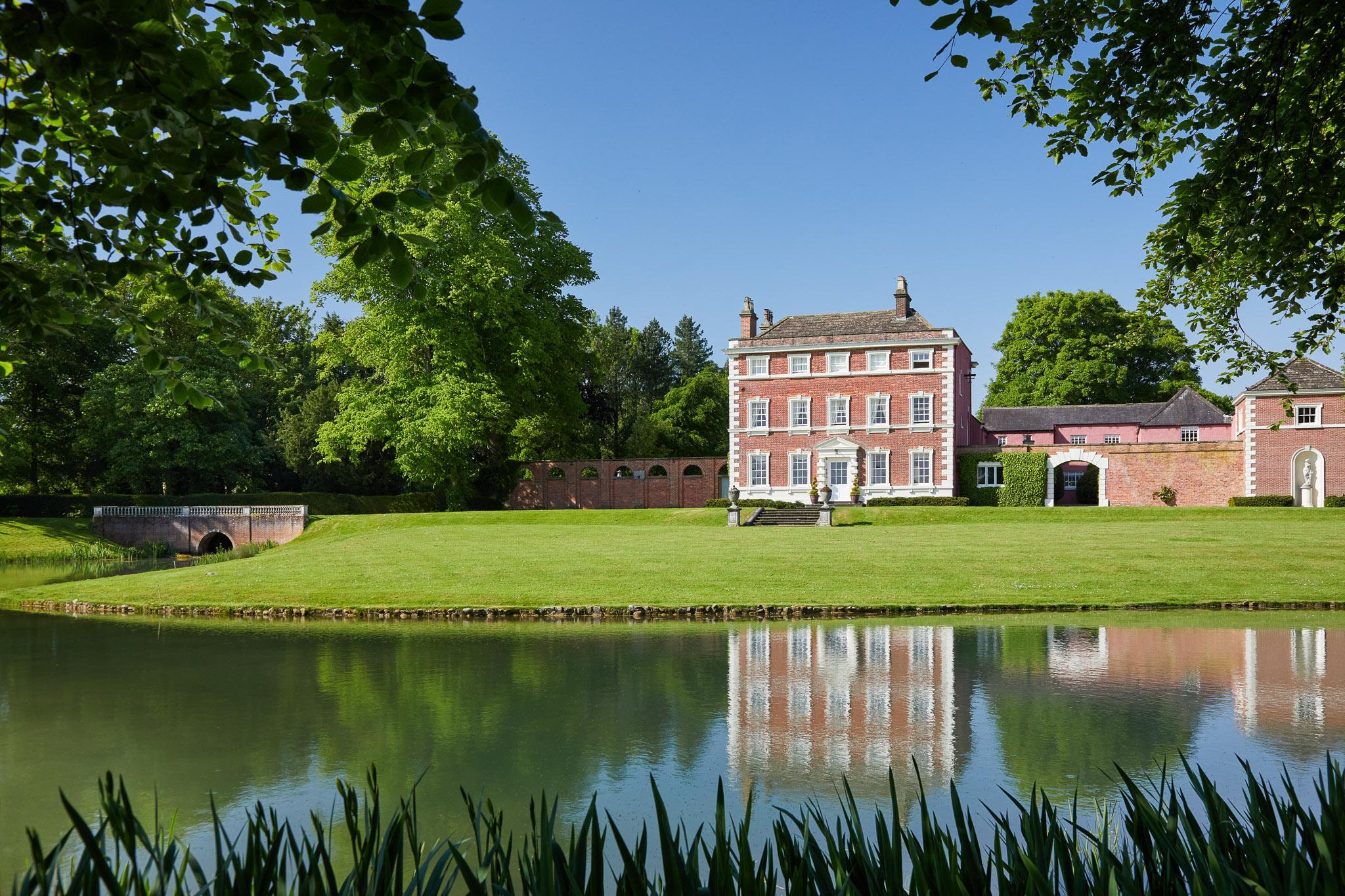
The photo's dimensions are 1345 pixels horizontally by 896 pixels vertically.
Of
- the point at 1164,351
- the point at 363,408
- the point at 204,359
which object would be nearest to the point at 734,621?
the point at 363,408

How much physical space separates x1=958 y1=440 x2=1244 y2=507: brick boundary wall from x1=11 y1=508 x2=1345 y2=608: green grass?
25.6 feet

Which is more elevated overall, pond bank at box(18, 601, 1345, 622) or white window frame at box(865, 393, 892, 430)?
white window frame at box(865, 393, 892, 430)

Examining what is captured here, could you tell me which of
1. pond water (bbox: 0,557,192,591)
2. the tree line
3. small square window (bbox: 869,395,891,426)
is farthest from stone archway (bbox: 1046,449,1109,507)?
pond water (bbox: 0,557,192,591)

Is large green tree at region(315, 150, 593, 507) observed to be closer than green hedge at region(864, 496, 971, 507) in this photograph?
Yes

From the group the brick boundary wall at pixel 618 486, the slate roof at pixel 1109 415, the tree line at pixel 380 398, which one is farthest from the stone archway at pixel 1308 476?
the tree line at pixel 380 398

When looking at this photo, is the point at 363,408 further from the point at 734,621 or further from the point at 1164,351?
the point at 1164,351

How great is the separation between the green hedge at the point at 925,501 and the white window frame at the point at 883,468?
259 cm

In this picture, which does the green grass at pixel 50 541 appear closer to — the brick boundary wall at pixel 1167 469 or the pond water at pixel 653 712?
the pond water at pixel 653 712

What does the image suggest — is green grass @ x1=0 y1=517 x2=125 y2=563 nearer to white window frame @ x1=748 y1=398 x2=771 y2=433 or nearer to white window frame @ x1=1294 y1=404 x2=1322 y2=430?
white window frame @ x1=748 y1=398 x2=771 y2=433

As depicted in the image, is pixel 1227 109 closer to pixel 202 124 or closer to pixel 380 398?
pixel 202 124

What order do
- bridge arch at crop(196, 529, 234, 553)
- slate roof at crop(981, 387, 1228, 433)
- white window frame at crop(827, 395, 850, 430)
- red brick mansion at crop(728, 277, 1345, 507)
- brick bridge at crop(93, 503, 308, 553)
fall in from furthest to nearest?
slate roof at crop(981, 387, 1228, 433) < white window frame at crop(827, 395, 850, 430) < bridge arch at crop(196, 529, 234, 553) < brick bridge at crop(93, 503, 308, 553) < red brick mansion at crop(728, 277, 1345, 507)

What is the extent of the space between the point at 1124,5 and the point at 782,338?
1416 inches

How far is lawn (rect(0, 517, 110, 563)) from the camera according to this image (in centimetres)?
3562

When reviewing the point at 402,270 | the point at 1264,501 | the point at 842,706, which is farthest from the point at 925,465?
the point at 402,270
